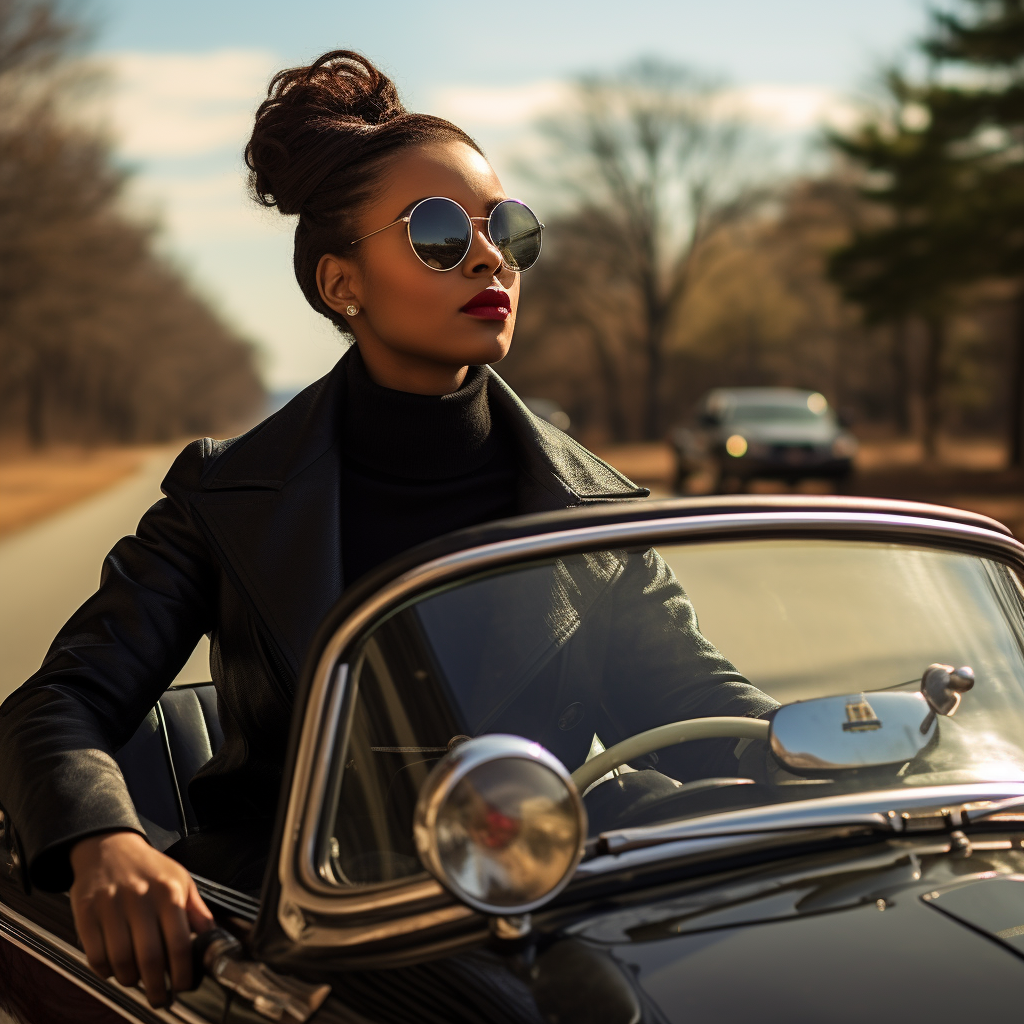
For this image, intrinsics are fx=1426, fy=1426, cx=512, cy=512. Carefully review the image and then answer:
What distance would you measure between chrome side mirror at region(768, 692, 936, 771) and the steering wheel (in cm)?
4

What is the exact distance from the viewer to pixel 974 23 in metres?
23.2

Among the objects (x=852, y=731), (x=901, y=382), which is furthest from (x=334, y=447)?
(x=901, y=382)

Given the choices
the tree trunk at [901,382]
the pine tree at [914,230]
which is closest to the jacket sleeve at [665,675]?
the pine tree at [914,230]

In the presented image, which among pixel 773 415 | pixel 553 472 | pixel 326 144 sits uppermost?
pixel 326 144

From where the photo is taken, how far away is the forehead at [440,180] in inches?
92.9

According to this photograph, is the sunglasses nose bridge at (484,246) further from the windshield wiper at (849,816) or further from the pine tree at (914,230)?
the pine tree at (914,230)

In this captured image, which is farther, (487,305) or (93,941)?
(487,305)

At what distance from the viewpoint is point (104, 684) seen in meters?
2.05

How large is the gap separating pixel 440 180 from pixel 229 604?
779 millimetres

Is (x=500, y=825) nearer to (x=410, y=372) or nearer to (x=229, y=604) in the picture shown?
(x=229, y=604)

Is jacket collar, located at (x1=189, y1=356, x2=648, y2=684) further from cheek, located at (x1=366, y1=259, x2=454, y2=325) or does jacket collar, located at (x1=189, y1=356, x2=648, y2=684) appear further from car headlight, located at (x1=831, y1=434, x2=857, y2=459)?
car headlight, located at (x1=831, y1=434, x2=857, y2=459)

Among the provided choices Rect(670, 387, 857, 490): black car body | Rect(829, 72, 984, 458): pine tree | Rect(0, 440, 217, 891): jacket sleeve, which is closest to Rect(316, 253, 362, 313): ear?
Rect(0, 440, 217, 891): jacket sleeve

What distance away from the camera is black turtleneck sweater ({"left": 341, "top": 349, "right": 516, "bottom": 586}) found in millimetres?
2363

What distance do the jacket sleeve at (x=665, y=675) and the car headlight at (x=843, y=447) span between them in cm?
2103
